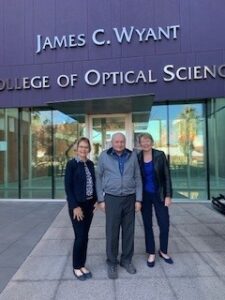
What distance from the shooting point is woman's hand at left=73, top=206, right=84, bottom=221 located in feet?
15.2

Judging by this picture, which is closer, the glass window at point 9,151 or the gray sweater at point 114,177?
the gray sweater at point 114,177

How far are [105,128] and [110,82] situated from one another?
1651mm

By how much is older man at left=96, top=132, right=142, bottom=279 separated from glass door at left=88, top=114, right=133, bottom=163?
742cm

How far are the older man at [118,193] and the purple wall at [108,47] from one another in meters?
6.84

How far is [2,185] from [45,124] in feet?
9.08

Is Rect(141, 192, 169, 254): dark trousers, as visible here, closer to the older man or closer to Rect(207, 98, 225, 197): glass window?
the older man

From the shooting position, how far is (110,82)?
11.7 m

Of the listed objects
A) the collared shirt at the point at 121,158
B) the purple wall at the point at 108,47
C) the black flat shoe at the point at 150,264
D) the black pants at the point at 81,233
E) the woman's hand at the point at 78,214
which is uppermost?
the purple wall at the point at 108,47

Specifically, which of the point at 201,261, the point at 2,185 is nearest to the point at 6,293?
the point at 201,261

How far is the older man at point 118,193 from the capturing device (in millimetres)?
4879

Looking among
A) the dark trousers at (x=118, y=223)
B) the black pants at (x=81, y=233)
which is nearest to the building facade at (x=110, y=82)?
the dark trousers at (x=118, y=223)

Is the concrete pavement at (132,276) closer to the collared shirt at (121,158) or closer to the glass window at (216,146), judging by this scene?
the collared shirt at (121,158)

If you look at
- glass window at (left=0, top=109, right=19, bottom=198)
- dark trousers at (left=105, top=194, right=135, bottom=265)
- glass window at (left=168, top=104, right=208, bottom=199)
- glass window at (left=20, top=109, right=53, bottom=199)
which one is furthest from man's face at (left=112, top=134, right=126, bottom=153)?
glass window at (left=0, top=109, right=19, bottom=198)

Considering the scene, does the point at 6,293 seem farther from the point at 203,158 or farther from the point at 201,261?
the point at 203,158
